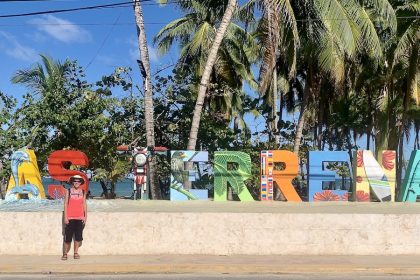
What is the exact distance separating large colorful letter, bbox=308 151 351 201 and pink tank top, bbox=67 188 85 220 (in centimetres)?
715

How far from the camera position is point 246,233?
10.6 m

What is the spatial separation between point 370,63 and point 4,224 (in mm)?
19923

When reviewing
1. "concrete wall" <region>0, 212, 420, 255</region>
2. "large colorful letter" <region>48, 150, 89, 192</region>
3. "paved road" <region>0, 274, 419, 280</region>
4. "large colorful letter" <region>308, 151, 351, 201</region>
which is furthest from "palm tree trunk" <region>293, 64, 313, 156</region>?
"paved road" <region>0, 274, 419, 280</region>

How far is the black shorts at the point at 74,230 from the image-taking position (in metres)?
10.1

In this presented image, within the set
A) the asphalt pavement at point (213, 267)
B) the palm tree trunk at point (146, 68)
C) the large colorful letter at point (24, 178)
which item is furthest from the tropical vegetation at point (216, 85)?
the asphalt pavement at point (213, 267)

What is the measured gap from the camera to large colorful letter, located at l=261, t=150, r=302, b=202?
14.8 metres

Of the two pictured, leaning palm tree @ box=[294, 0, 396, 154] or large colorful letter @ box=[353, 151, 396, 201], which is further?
leaning palm tree @ box=[294, 0, 396, 154]

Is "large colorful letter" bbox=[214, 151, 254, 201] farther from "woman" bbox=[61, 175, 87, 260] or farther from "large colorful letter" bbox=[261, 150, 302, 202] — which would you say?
"woman" bbox=[61, 175, 87, 260]

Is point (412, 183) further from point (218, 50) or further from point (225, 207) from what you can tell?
point (218, 50)

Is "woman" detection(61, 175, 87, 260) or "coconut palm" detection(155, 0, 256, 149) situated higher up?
"coconut palm" detection(155, 0, 256, 149)

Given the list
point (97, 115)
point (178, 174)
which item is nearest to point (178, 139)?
point (97, 115)

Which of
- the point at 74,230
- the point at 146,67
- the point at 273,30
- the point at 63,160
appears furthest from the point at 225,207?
the point at 273,30

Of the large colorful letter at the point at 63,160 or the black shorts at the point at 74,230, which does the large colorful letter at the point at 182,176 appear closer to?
the large colorful letter at the point at 63,160

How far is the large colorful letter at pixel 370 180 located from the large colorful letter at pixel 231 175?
10.0ft
